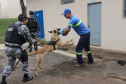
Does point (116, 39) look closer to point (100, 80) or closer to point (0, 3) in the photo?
point (100, 80)

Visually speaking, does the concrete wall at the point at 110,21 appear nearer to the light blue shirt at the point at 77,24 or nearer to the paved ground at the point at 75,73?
the paved ground at the point at 75,73

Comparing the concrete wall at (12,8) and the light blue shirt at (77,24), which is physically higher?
the concrete wall at (12,8)

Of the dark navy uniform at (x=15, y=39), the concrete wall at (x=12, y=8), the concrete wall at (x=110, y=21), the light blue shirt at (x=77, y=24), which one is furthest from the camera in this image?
the concrete wall at (x=12, y=8)

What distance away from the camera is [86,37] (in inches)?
191

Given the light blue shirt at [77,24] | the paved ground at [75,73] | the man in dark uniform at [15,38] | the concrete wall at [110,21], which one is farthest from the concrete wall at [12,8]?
the man in dark uniform at [15,38]

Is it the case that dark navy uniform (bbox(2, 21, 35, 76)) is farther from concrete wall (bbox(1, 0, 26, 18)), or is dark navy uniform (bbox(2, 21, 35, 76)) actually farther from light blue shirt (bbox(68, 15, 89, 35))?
concrete wall (bbox(1, 0, 26, 18))

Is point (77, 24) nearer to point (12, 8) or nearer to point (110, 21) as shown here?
point (110, 21)

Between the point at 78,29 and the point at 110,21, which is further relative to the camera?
the point at 110,21

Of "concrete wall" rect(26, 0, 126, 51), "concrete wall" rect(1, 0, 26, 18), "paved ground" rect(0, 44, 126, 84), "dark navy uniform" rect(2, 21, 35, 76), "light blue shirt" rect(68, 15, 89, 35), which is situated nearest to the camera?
"dark navy uniform" rect(2, 21, 35, 76)

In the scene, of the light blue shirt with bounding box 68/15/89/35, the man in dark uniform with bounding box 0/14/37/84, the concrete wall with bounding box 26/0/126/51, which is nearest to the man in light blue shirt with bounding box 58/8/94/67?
the light blue shirt with bounding box 68/15/89/35

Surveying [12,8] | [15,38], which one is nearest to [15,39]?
[15,38]

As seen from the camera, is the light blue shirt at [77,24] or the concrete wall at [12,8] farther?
the concrete wall at [12,8]

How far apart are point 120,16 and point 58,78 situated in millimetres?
4455

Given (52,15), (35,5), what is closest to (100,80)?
(52,15)
